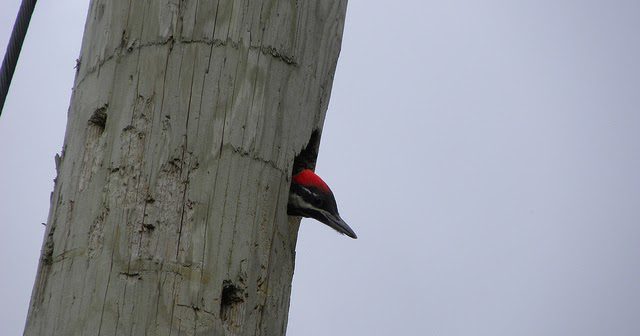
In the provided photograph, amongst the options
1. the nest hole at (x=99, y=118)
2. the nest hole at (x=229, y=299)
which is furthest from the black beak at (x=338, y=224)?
the nest hole at (x=99, y=118)

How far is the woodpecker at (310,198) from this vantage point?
3438mm

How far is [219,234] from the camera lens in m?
2.89

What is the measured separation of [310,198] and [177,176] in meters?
0.74

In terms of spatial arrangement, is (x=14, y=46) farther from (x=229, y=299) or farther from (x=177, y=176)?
(x=229, y=299)

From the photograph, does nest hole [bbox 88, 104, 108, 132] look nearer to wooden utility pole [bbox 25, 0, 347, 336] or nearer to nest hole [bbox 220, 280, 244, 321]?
wooden utility pole [bbox 25, 0, 347, 336]

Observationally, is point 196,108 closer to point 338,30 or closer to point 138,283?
point 138,283

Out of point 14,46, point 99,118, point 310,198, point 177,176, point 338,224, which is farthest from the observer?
point 14,46

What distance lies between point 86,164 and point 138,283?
0.49 metres

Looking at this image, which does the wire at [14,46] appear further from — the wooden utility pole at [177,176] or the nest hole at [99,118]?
the nest hole at [99,118]

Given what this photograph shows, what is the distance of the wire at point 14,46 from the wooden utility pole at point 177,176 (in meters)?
0.89

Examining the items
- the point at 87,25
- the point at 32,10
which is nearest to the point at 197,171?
the point at 87,25

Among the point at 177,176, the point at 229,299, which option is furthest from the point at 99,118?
the point at 229,299

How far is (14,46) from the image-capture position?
4.12 metres

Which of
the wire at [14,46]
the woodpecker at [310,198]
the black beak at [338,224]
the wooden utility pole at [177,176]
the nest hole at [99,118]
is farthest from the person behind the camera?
the wire at [14,46]
